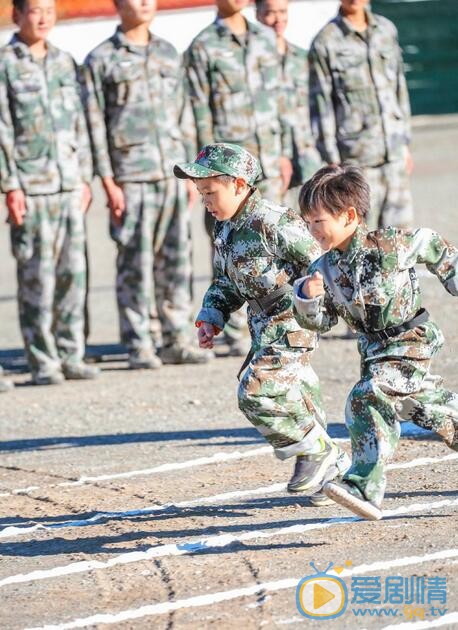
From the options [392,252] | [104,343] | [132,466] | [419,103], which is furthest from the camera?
[419,103]

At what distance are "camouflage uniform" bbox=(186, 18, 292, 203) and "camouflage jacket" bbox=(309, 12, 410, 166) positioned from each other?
0.34 metres

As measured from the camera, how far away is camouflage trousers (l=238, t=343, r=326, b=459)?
6465 millimetres

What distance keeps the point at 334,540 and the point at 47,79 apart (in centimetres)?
506

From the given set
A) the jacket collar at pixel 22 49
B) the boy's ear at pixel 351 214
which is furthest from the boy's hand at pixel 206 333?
the jacket collar at pixel 22 49

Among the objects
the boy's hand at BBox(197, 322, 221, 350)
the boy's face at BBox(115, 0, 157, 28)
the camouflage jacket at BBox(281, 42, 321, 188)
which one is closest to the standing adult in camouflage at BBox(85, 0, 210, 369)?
the boy's face at BBox(115, 0, 157, 28)

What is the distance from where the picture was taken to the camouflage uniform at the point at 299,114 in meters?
10.8

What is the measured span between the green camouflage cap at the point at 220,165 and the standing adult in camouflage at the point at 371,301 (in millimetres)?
596

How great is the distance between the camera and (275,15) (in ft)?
36.2

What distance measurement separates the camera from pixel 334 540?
6.00 metres

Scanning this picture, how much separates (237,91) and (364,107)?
37.6 inches

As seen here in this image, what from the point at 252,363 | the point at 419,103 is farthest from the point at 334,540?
the point at 419,103

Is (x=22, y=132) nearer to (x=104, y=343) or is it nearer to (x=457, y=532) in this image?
(x=104, y=343)

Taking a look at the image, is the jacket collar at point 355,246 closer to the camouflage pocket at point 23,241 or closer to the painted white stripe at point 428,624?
the painted white stripe at point 428,624

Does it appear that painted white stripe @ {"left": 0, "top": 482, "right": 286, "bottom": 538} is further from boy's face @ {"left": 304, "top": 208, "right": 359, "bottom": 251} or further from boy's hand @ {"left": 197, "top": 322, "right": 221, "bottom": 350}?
boy's face @ {"left": 304, "top": 208, "right": 359, "bottom": 251}
